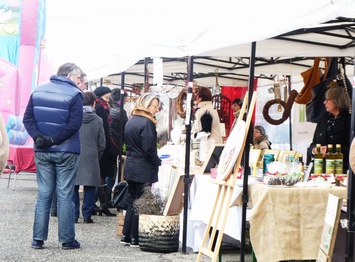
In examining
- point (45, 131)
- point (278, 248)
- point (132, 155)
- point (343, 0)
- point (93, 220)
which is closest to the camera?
point (343, 0)

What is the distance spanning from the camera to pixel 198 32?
253 inches

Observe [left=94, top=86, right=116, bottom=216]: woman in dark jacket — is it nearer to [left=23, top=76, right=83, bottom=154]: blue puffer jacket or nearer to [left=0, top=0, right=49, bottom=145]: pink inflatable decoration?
[left=23, top=76, right=83, bottom=154]: blue puffer jacket

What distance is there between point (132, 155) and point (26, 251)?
1497mm

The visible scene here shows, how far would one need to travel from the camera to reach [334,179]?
6012 mm

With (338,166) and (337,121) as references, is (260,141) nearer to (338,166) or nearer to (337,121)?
(337,121)

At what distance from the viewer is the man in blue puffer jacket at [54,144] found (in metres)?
7.63

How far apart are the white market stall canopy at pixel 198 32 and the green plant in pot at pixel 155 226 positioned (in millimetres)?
1518

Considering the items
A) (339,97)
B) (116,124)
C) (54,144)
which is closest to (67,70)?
(54,144)

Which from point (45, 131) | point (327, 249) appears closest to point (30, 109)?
point (45, 131)

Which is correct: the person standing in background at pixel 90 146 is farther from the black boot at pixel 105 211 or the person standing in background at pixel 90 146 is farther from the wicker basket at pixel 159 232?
the wicker basket at pixel 159 232

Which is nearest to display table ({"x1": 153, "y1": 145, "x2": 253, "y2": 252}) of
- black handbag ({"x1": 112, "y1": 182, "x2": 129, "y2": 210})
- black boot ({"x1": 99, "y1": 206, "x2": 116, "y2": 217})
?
black handbag ({"x1": 112, "y1": 182, "x2": 129, "y2": 210})

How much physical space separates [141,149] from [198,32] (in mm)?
2030

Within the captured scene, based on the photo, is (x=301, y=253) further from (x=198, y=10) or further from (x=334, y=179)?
(x=198, y=10)

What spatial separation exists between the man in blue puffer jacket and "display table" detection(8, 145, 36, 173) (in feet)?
24.9
